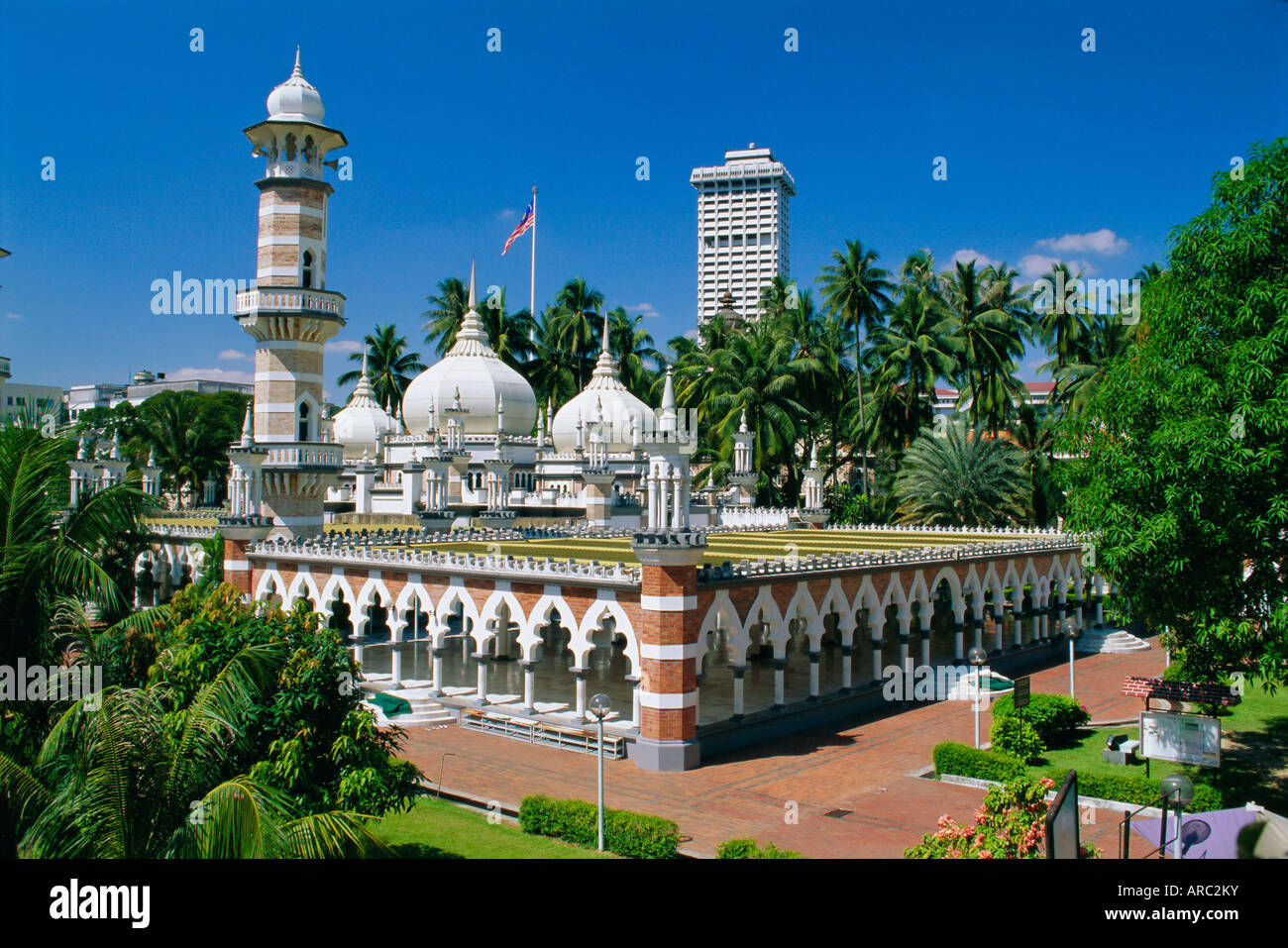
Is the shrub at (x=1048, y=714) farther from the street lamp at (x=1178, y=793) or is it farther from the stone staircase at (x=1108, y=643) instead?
the stone staircase at (x=1108, y=643)

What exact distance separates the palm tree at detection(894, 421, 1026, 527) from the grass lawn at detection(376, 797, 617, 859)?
38306 mm

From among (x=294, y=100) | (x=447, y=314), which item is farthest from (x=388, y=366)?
(x=294, y=100)

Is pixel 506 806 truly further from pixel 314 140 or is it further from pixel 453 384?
pixel 453 384

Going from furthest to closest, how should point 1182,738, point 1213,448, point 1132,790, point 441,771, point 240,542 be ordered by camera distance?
point 240,542 < point 441,771 < point 1182,738 < point 1132,790 < point 1213,448

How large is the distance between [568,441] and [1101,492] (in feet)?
161

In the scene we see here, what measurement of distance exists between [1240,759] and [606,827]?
53.5 ft

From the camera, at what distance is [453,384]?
62938 mm

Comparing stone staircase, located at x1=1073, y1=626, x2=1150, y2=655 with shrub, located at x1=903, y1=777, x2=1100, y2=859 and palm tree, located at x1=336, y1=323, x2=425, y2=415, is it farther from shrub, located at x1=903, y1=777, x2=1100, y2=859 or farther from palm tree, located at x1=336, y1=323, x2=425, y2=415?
palm tree, located at x1=336, y1=323, x2=425, y2=415

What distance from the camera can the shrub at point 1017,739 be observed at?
23.8m

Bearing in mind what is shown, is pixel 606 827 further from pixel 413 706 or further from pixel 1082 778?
pixel 413 706

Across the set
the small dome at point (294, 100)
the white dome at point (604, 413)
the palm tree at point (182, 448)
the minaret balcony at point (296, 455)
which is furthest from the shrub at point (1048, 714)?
the palm tree at point (182, 448)

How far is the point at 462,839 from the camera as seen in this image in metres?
17.5

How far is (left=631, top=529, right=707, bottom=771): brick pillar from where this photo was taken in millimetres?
23453
